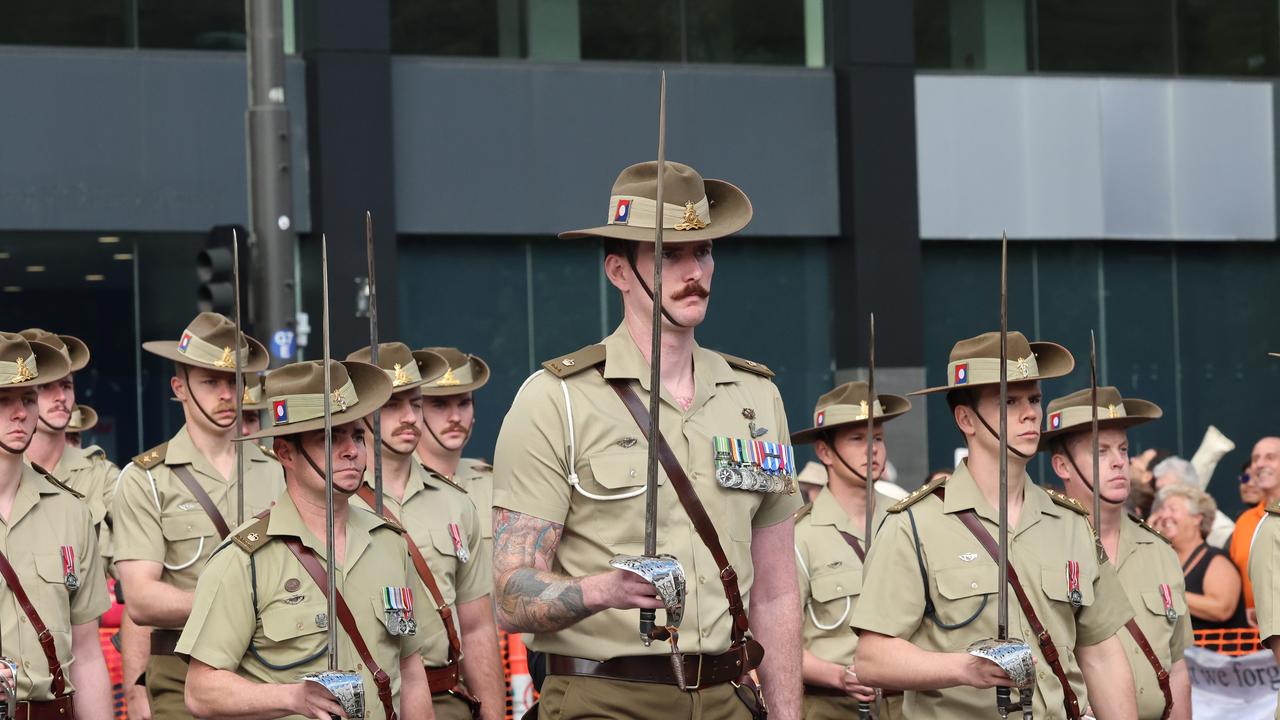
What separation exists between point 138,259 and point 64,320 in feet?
2.74

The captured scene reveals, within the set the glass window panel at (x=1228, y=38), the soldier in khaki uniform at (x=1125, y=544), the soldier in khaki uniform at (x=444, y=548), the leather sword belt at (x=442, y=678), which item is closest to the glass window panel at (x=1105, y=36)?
the glass window panel at (x=1228, y=38)

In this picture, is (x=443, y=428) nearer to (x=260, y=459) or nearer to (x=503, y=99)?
(x=260, y=459)

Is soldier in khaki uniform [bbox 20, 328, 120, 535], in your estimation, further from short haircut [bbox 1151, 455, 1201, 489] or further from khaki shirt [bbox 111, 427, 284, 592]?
short haircut [bbox 1151, 455, 1201, 489]

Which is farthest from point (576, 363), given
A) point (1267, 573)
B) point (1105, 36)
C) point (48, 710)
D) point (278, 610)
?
point (1105, 36)

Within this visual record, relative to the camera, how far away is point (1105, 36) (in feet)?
68.4

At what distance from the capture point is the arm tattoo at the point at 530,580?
472cm

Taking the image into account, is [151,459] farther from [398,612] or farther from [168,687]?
[398,612]

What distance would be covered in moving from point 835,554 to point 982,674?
365 cm

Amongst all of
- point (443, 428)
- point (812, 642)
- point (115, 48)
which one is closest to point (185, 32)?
point (115, 48)

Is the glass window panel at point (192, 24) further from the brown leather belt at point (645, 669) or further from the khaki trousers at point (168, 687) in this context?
the brown leather belt at point (645, 669)

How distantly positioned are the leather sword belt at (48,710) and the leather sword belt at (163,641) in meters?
0.94

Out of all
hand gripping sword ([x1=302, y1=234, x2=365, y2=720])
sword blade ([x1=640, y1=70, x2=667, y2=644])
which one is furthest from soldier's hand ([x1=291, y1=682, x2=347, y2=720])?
sword blade ([x1=640, y1=70, x2=667, y2=644])

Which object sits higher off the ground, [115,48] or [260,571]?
[115,48]

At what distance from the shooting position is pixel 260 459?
27.6 ft
